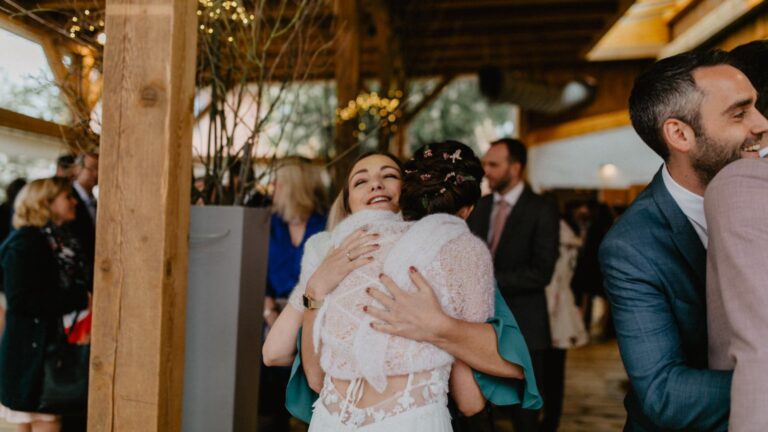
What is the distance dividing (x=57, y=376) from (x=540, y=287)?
238 centimetres

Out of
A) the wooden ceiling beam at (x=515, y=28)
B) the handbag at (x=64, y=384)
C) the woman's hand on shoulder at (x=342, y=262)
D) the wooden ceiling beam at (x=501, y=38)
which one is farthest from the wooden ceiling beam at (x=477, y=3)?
the woman's hand on shoulder at (x=342, y=262)

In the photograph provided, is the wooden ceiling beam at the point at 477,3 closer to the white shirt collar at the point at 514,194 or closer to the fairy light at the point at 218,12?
the white shirt collar at the point at 514,194

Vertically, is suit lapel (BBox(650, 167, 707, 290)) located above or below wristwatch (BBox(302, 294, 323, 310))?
above

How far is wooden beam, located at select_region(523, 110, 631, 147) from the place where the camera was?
10.9 metres

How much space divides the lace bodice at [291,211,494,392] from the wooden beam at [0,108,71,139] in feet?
7.60

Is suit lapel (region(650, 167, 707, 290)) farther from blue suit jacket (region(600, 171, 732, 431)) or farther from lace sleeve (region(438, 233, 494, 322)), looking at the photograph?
lace sleeve (region(438, 233, 494, 322))

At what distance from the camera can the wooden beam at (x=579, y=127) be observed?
1093 cm

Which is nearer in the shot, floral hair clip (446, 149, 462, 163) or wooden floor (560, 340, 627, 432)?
floral hair clip (446, 149, 462, 163)

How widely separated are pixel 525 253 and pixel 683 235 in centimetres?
196

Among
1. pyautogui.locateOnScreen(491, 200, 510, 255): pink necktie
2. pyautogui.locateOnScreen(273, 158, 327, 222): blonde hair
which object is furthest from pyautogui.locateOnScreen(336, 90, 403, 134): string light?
pyautogui.locateOnScreen(491, 200, 510, 255): pink necktie

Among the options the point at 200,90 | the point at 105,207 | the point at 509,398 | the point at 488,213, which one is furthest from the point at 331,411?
the point at 488,213

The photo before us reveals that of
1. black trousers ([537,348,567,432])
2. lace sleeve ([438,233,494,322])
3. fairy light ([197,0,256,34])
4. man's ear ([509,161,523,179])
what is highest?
fairy light ([197,0,256,34])

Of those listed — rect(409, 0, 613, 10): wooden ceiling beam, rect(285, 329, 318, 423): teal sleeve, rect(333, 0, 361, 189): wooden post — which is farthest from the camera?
rect(409, 0, 613, 10): wooden ceiling beam

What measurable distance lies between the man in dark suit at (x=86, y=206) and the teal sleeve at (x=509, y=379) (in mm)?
2250
